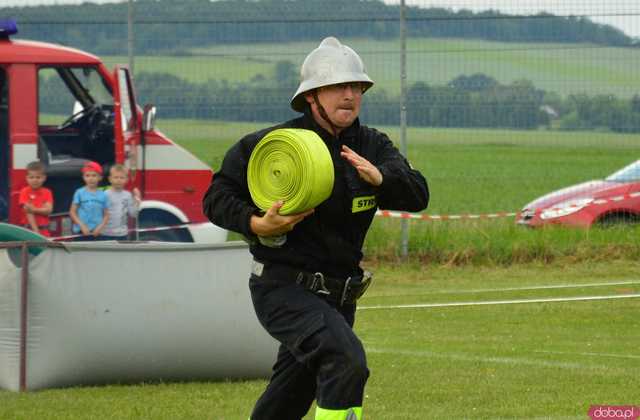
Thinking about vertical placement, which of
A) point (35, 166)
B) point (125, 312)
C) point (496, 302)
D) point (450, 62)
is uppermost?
point (450, 62)

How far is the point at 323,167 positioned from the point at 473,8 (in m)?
11.1

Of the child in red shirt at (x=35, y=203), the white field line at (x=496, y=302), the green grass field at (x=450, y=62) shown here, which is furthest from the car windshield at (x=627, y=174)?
the child in red shirt at (x=35, y=203)

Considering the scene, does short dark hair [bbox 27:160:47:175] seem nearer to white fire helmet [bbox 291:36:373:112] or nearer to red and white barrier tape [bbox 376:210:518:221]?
red and white barrier tape [bbox 376:210:518:221]

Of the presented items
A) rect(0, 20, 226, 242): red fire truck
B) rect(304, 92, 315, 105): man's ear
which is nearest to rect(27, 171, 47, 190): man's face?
rect(0, 20, 226, 242): red fire truck

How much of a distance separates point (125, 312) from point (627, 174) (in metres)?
9.87

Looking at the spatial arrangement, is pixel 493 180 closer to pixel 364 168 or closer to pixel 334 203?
pixel 334 203

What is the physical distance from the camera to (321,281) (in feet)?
18.4

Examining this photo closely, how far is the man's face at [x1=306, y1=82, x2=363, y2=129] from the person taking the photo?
18.6 ft

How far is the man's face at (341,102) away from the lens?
567cm

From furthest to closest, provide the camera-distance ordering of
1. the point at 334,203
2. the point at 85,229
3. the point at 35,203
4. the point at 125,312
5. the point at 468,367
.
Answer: the point at 85,229 → the point at 35,203 → the point at 468,367 → the point at 125,312 → the point at 334,203

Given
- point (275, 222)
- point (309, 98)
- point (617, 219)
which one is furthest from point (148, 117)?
point (275, 222)

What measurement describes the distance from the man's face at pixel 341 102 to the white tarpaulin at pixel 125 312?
2.90 m

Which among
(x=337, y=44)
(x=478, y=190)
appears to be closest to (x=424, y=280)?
(x=478, y=190)

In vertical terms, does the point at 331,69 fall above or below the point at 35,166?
above
